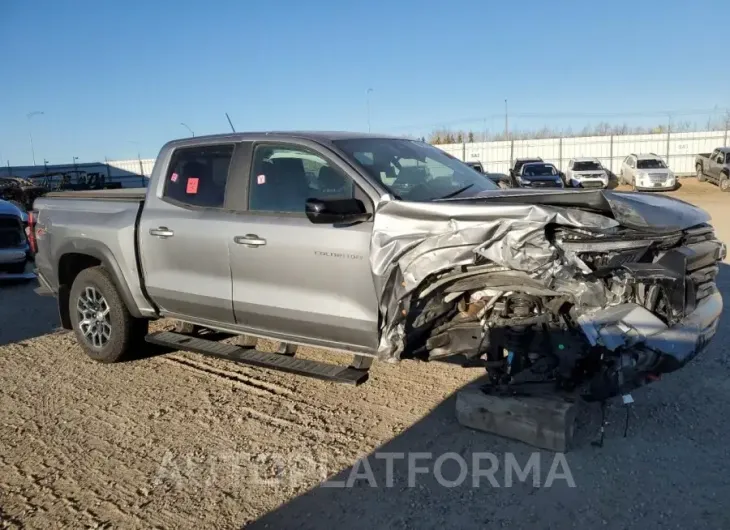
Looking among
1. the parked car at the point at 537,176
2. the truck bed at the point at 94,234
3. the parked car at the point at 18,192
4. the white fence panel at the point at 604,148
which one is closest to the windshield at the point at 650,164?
the parked car at the point at 537,176

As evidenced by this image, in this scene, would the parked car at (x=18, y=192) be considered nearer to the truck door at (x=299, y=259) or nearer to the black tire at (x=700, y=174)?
the truck door at (x=299, y=259)

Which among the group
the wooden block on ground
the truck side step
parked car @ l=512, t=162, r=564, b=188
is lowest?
the wooden block on ground

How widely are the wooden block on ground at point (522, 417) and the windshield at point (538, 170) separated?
24.0 metres

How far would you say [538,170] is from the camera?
27.1m

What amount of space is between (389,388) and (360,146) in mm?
1924

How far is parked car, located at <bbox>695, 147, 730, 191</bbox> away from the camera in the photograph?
26344 millimetres

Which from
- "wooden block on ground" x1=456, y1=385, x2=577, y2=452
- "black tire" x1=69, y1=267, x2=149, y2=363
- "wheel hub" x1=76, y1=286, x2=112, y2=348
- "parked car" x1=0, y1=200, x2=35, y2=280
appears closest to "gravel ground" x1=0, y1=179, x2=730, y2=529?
"wooden block on ground" x1=456, y1=385, x2=577, y2=452

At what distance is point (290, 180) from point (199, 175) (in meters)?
0.99

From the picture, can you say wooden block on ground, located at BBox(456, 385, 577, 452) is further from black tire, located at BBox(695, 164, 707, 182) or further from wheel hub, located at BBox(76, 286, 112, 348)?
black tire, located at BBox(695, 164, 707, 182)

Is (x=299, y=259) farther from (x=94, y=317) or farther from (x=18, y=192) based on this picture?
(x=18, y=192)

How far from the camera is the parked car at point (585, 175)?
28047 mm

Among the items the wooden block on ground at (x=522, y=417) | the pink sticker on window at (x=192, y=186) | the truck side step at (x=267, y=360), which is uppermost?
the pink sticker on window at (x=192, y=186)

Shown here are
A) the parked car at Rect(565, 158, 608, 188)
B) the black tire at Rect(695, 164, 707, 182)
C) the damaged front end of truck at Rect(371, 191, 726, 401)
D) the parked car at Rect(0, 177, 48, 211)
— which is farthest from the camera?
the black tire at Rect(695, 164, 707, 182)

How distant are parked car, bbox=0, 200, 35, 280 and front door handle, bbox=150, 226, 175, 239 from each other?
19.1ft
